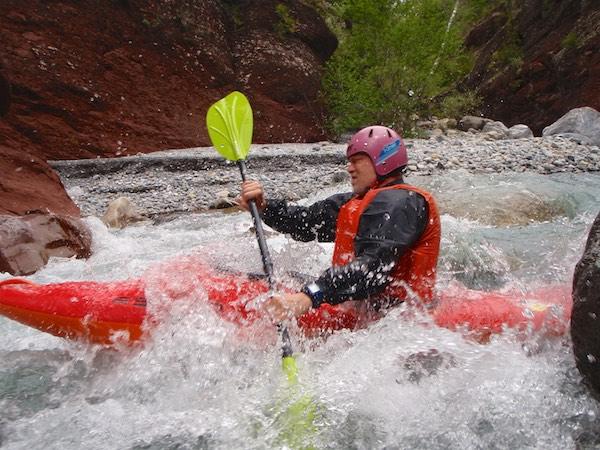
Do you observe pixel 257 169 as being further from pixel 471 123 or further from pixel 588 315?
pixel 471 123

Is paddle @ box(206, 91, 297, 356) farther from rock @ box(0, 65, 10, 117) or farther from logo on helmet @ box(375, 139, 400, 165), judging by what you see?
rock @ box(0, 65, 10, 117)

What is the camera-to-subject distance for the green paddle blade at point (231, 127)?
12.5 ft

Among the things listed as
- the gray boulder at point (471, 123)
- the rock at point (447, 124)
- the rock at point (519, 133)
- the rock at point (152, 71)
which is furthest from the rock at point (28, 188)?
the gray boulder at point (471, 123)

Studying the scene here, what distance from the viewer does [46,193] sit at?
6195 mm

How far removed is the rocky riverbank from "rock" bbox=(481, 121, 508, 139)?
2.11 meters

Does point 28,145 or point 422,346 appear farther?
point 28,145

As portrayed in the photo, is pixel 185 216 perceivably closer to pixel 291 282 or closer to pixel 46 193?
pixel 46 193

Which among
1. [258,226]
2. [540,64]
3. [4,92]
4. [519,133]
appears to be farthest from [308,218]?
[540,64]

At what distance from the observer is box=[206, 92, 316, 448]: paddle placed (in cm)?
207

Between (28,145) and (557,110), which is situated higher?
(28,145)

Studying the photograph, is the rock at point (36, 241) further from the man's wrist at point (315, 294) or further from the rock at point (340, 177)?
the rock at point (340, 177)

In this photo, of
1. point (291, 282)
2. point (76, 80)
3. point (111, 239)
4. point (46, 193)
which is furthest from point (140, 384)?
point (76, 80)

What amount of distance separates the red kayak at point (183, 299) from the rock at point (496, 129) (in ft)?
34.4

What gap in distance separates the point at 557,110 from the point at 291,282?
1365 cm
